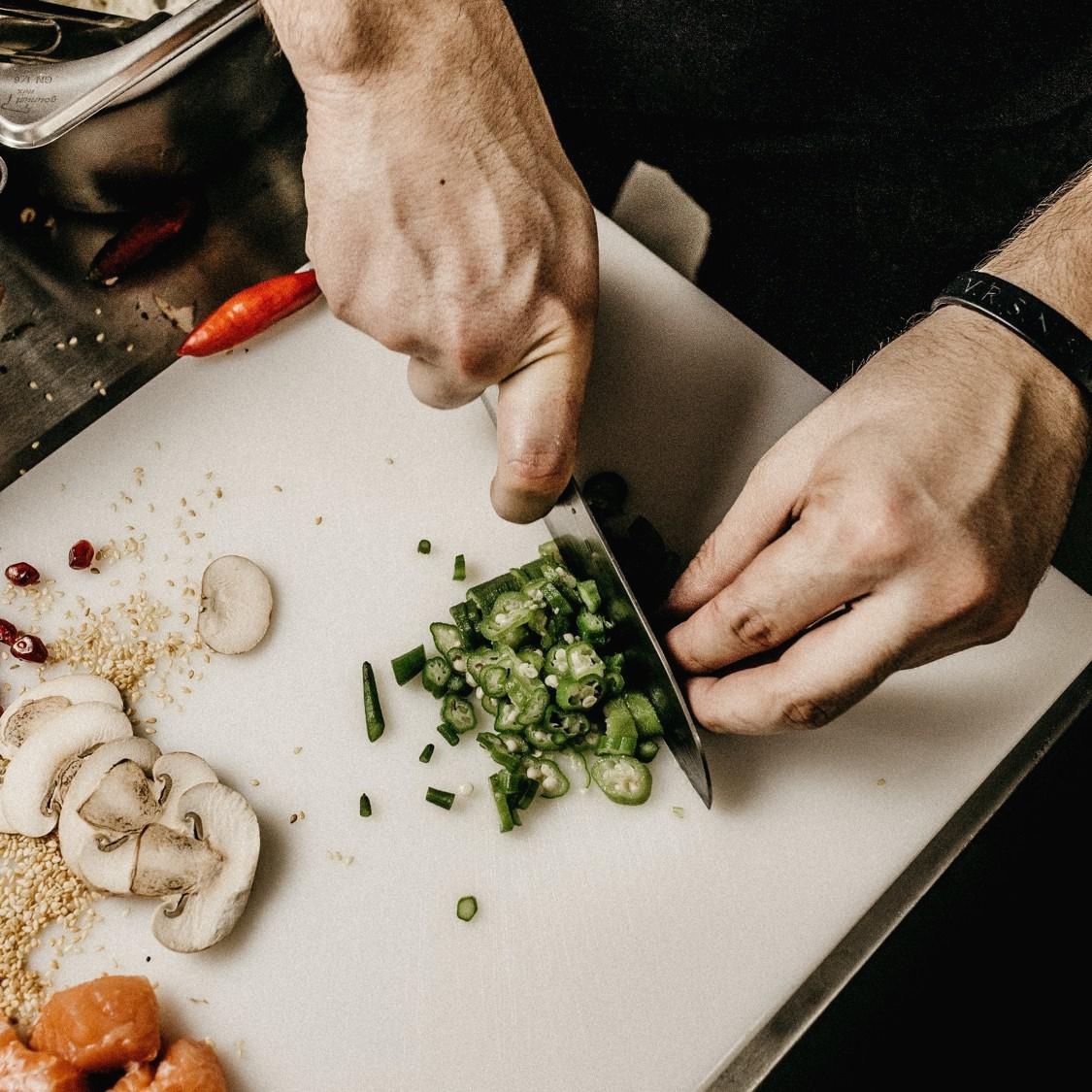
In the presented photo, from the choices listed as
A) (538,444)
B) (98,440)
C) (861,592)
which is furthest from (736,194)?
(98,440)

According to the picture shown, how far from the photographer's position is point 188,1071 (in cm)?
135

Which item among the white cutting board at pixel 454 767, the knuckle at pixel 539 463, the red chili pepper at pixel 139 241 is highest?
the red chili pepper at pixel 139 241

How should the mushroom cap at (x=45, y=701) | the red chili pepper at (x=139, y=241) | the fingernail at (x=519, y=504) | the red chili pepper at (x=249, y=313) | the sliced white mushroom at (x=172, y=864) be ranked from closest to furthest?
the fingernail at (x=519, y=504), the sliced white mushroom at (x=172, y=864), the mushroom cap at (x=45, y=701), the red chili pepper at (x=249, y=313), the red chili pepper at (x=139, y=241)

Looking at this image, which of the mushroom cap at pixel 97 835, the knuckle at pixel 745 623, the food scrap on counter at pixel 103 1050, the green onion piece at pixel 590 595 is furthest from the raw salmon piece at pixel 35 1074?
the knuckle at pixel 745 623

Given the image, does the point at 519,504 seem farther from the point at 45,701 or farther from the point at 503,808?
the point at 45,701

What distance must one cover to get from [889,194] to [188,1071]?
198cm

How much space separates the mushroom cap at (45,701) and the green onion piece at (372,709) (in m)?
0.41

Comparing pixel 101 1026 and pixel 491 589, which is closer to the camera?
pixel 101 1026

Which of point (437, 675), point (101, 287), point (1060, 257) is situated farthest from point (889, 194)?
point (101, 287)

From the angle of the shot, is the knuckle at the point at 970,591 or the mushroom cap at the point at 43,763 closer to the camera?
the knuckle at the point at 970,591

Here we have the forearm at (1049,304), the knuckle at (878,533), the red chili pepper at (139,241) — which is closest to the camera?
the knuckle at (878,533)

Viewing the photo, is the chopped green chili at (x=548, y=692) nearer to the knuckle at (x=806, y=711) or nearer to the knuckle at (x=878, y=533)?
the knuckle at (x=806, y=711)

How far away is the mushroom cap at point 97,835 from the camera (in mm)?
1431

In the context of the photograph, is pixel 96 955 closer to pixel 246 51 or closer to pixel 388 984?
pixel 388 984
